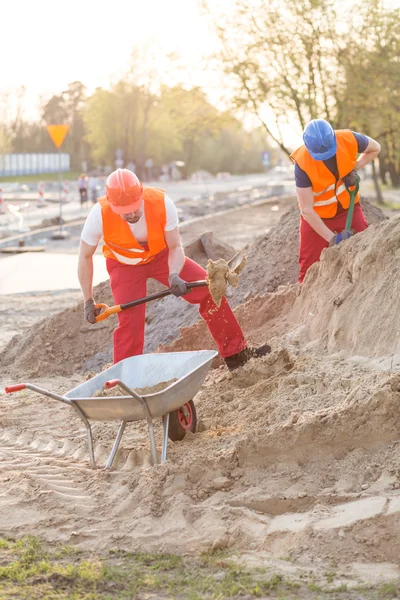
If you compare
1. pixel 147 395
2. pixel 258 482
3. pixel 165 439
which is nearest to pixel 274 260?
pixel 165 439

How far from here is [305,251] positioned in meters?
7.73

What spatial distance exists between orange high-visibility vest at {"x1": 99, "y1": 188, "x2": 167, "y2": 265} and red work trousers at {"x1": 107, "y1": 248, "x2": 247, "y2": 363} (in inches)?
3.4

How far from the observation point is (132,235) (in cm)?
660

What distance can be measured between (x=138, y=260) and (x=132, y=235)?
220 millimetres

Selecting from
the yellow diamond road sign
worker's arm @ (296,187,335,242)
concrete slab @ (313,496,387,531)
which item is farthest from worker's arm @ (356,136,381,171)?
the yellow diamond road sign

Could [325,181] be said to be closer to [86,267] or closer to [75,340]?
[86,267]

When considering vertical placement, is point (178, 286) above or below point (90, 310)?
above

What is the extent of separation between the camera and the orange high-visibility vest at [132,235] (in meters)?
6.52

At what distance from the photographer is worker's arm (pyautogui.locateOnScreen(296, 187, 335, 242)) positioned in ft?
23.9

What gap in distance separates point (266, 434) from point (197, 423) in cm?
105

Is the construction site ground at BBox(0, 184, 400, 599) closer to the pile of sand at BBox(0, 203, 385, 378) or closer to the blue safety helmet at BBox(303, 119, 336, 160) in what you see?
the blue safety helmet at BBox(303, 119, 336, 160)

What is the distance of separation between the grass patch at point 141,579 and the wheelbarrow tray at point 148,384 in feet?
3.27

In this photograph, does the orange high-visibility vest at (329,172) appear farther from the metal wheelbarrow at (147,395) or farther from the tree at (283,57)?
the tree at (283,57)

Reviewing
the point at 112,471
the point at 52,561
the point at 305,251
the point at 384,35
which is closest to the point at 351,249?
the point at 305,251
